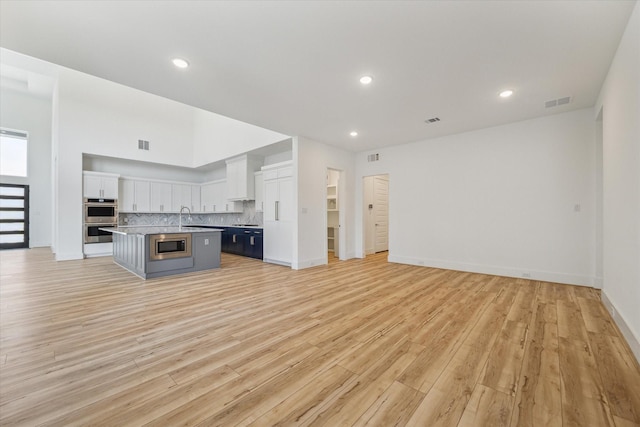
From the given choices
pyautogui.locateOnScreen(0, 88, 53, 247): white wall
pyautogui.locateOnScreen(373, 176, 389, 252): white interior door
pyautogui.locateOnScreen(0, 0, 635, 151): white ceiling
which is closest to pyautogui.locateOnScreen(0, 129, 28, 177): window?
pyautogui.locateOnScreen(0, 88, 53, 247): white wall

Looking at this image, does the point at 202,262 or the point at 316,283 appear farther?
the point at 202,262

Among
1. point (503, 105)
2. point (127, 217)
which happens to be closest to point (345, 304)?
point (503, 105)

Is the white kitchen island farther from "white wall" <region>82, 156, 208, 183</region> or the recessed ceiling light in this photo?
"white wall" <region>82, 156, 208, 183</region>

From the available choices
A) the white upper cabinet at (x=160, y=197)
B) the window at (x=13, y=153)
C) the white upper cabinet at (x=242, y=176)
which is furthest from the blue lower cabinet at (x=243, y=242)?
the window at (x=13, y=153)

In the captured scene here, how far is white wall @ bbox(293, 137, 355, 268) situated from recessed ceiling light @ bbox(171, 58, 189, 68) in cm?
290

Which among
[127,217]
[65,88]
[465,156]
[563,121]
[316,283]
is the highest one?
[65,88]

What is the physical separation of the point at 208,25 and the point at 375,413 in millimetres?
3313

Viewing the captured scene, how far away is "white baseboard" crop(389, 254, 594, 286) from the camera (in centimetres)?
428

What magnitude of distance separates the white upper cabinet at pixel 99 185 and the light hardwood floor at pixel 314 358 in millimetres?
4045

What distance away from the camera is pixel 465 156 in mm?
5430

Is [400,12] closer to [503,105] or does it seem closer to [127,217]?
[503,105]

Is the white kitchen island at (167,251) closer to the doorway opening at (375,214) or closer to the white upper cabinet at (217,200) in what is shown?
the white upper cabinet at (217,200)

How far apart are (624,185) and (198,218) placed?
1086 cm

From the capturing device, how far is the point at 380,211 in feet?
27.5
